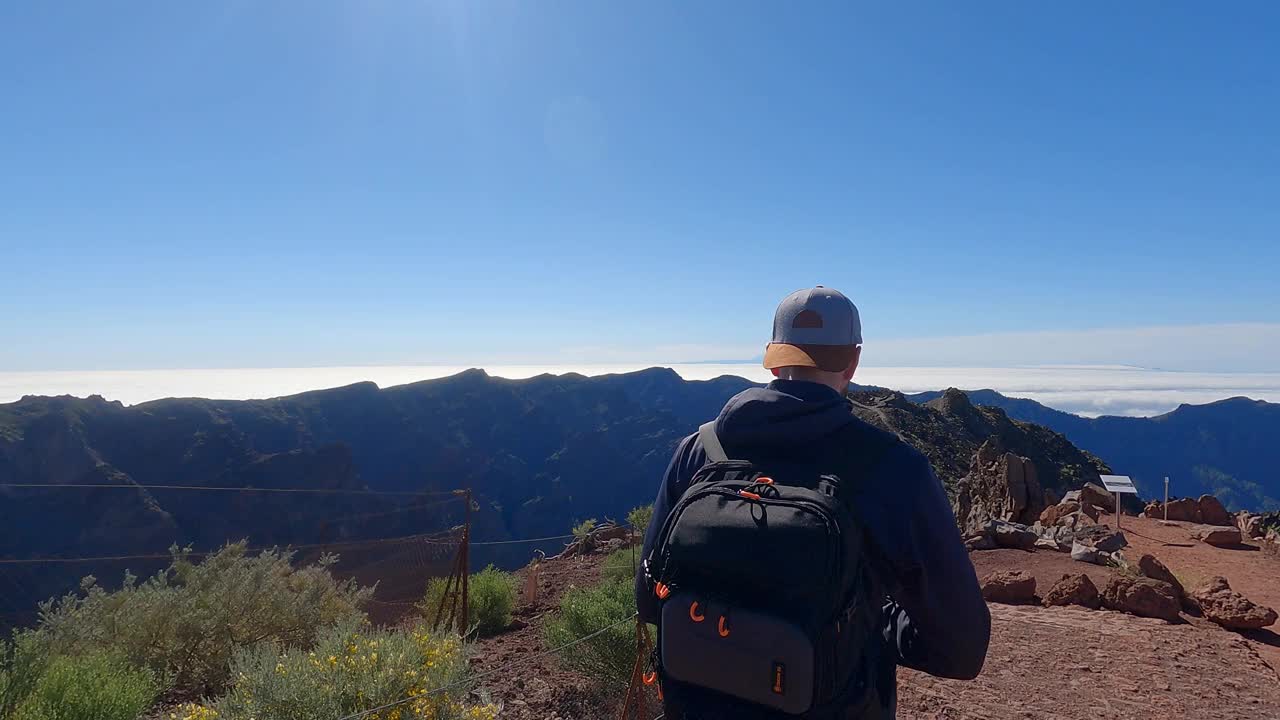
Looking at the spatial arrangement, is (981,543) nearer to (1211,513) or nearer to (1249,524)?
(1249,524)

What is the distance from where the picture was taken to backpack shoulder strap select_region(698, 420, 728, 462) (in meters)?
1.93

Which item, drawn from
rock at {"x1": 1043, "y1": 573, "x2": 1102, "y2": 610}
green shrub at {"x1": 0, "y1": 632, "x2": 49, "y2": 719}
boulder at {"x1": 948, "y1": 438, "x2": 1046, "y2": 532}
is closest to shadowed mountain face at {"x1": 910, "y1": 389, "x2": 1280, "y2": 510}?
boulder at {"x1": 948, "y1": 438, "x2": 1046, "y2": 532}

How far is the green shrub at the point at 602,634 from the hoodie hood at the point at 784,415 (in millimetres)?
4350

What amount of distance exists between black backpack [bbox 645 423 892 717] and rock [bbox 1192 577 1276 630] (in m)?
8.42

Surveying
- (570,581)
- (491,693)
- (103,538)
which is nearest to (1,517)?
(103,538)

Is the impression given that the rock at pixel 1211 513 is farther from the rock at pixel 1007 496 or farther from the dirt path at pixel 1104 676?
the dirt path at pixel 1104 676

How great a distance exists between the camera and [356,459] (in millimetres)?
70688

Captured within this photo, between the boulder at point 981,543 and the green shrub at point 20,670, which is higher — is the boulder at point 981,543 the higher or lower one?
the lower one

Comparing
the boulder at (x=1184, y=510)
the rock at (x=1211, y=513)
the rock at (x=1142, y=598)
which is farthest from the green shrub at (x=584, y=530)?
the rock at (x=1211, y=513)

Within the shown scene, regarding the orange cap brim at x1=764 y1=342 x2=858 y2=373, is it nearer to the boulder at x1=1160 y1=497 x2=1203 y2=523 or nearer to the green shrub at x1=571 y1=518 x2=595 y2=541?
the green shrub at x1=571 y1=518 x2=595 y2=541

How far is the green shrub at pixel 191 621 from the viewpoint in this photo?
Answer: 235 inches

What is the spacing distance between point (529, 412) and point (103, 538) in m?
51.2

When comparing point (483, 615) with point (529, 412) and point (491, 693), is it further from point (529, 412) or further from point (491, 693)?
point (529, 412)

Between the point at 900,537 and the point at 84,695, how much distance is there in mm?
4839
